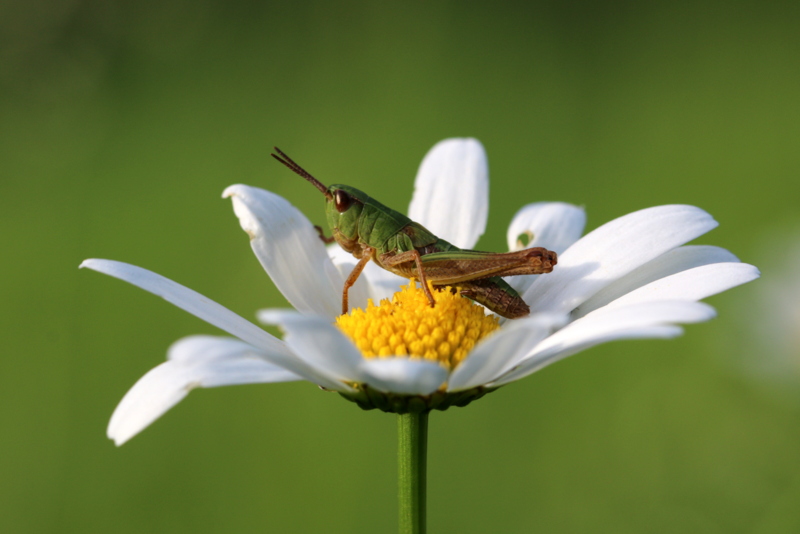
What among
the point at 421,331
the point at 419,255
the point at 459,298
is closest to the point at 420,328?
the point at 421,331

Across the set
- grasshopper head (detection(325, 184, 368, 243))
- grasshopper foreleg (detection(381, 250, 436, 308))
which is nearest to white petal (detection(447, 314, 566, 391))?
grasshopper foreleg (detection(381, 250, 436, 308))

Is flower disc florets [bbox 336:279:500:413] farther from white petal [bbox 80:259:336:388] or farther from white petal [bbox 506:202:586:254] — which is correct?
white petal [bbox 506:202:586:254]

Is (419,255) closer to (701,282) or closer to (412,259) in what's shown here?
(412,259)

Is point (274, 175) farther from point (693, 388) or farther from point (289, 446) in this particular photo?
point (693, 388)

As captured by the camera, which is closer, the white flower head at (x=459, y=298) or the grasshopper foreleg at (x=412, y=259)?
the white flower head at (x=459, y=298)

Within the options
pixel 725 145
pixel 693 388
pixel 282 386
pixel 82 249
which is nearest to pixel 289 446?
pixel 282 386

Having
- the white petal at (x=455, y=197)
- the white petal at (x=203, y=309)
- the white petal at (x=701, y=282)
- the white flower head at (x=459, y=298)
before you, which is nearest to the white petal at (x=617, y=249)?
the white flower head at (x=459, y=298)

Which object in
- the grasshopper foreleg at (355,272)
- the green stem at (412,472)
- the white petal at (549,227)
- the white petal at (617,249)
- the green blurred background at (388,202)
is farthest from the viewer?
the green blurred background at (388,202)

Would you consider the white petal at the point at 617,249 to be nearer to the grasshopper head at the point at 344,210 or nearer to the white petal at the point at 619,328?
the white petal at the point at 619,328
